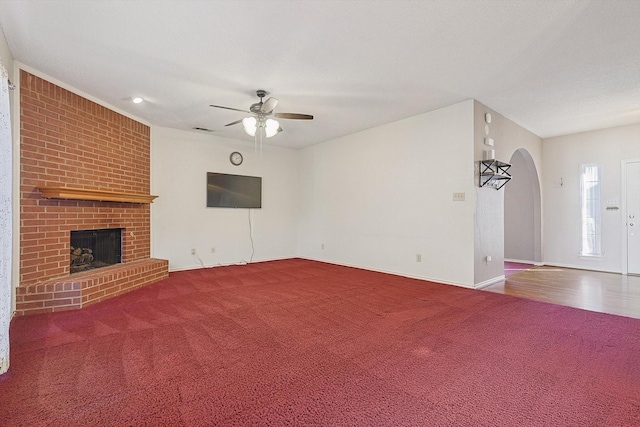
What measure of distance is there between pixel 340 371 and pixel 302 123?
399cm

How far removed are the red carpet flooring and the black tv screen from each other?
2.62 m

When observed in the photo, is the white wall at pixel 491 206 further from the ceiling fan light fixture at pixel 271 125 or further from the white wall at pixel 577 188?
the ceiling fan light fixture at pixel 271 125

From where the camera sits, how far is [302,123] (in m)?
5.06

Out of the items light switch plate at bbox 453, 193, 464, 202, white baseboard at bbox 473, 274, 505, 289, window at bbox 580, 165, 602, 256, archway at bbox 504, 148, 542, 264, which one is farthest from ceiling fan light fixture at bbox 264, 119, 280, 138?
window at bbox 580, 165, 602, 256

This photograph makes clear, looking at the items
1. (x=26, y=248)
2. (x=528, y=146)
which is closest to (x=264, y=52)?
(x=26, y=248)

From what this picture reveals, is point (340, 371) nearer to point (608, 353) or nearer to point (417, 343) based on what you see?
point (417, 343)

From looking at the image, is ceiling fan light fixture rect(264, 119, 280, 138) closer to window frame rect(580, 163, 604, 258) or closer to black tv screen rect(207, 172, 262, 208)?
black tv screen rect(207, 172, 262, 208)

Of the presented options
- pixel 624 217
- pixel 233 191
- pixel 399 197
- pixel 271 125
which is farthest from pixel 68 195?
pixel 624 217

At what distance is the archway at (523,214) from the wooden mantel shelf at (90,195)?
6.68m

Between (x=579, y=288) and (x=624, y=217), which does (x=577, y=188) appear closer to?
(x=624, y=217)

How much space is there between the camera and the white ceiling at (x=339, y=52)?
229cm

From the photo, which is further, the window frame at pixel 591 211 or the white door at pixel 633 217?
the window frame at pixel 591 211

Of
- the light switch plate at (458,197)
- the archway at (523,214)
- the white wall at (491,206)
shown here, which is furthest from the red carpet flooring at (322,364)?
the archway at (523,214)

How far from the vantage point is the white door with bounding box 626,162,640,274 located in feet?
16.9
